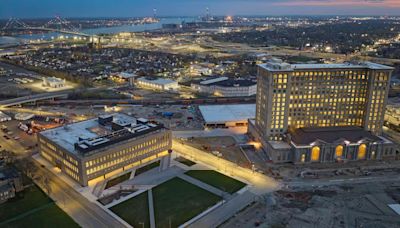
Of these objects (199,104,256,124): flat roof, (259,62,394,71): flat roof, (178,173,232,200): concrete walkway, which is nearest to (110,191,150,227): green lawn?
(178,173,232,200): concrete walkway

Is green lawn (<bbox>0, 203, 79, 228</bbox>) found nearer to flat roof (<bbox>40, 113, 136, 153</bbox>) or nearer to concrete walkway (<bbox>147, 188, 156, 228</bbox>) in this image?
concrete walkway (<bbox>147, 188, 156, 228</bbox>)

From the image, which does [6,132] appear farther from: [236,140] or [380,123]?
[380,123]

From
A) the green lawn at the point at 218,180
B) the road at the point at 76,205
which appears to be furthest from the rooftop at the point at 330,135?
the road at the point at 76,205

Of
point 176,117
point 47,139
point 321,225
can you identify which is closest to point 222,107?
point 176,117

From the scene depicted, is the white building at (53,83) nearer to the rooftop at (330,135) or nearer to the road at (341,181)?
the rooftop at (330,135)

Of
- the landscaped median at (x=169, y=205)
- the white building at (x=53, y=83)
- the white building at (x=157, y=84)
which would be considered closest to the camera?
the landscaped median at (x=169, y=205)

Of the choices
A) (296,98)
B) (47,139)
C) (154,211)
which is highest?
(296,98)
